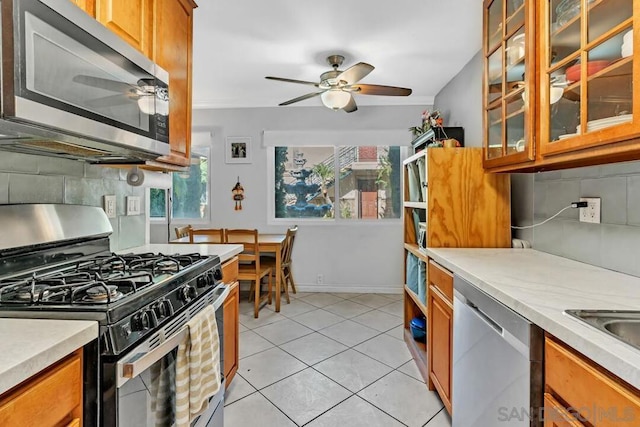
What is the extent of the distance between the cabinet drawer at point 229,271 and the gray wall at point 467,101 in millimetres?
2129

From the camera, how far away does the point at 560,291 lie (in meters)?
1.12

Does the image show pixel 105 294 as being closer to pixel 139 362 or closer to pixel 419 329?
pixel 139 362

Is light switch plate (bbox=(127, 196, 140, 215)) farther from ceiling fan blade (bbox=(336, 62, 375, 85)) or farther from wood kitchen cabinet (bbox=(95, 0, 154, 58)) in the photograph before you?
ceiling fan blade (bbox=(336, 62, 375, 85))

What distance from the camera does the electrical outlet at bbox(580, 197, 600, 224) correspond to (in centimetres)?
147

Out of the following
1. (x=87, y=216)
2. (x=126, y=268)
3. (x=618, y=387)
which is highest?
(x=87, y=216)

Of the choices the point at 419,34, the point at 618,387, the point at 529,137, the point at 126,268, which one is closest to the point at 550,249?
the point at 529,137

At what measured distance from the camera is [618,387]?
70 centimetres

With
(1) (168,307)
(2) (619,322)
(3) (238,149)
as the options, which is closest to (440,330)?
(2) (619,322)

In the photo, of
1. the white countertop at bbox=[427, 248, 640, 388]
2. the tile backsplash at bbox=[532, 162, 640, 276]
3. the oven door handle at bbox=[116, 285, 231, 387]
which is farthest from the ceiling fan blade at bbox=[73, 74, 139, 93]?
the tile backsplash at bbox=[532, 162, 640, 276]

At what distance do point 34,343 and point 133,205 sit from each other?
1383mm

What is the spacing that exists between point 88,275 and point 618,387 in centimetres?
153

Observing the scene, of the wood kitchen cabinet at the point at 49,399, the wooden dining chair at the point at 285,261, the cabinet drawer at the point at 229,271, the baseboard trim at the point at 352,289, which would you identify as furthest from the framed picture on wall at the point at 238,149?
the wood kitchen cabinet at the point at 49,399

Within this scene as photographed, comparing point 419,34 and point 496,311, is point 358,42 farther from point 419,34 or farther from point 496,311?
point 496,311

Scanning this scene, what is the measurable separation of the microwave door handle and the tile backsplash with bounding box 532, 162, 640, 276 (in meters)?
1.74
